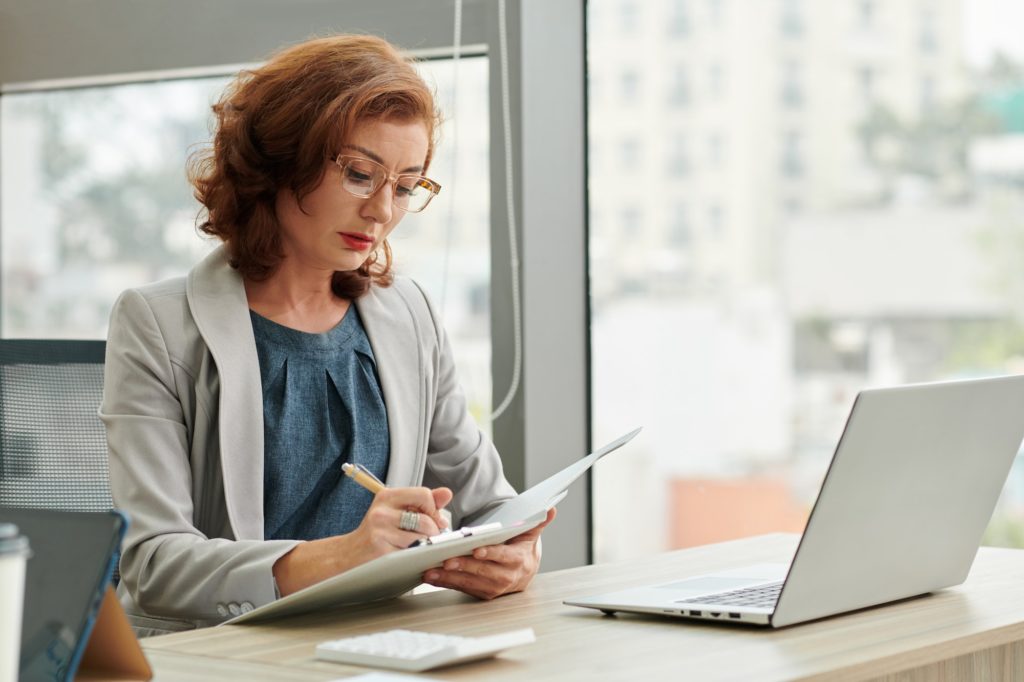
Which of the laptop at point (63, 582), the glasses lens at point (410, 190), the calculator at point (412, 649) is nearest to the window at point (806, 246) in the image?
the glasses lens at point (410, 190)

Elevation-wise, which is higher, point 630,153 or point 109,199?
point 630,153

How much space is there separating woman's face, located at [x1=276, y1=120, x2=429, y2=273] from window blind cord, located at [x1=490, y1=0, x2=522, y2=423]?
770 millimetres

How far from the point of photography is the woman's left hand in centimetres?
139

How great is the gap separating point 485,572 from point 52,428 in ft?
2.25

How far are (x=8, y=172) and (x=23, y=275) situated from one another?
201 mm

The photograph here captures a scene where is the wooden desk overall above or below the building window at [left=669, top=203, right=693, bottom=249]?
below

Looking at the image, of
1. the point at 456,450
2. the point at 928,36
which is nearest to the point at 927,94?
the point at 928,36

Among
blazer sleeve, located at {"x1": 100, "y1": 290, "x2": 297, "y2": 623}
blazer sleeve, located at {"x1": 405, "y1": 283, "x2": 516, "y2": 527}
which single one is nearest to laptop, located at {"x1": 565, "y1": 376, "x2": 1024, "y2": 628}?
blazer sleeve, located at {"x1": 100, "y1": 290, "x2": 297, "y2": 623}

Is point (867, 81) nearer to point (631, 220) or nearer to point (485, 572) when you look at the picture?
point (631, 220)

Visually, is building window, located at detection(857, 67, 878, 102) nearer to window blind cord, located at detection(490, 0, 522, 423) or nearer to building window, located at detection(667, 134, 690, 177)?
building window, located at detection(667, 134, 690, 177)

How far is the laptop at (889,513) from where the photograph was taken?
117 cm

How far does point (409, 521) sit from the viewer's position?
52.4 inches

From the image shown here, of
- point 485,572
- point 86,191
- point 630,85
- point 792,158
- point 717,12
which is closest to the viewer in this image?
point 485,572

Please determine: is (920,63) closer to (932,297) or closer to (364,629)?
(932,297)
